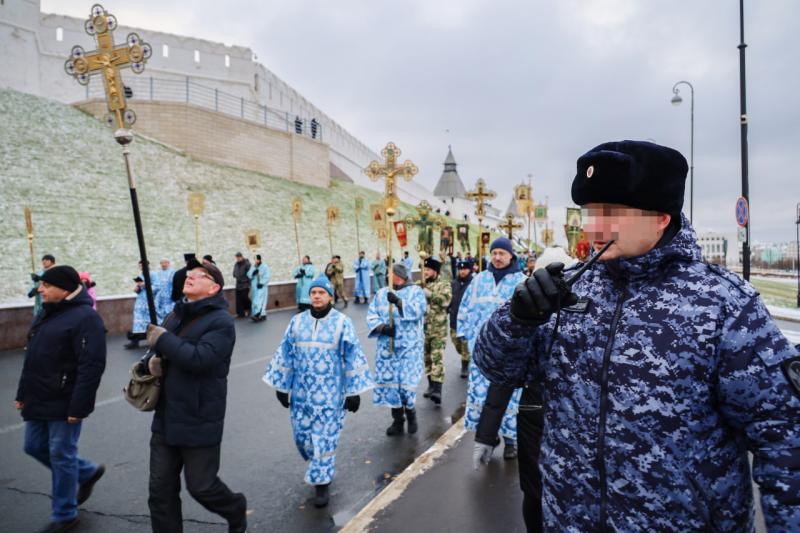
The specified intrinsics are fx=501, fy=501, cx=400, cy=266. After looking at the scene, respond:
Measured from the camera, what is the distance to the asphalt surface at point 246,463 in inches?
151

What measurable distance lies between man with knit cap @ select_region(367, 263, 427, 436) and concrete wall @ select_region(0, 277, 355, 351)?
2.74 metres

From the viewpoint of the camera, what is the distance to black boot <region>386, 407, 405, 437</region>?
225 inches

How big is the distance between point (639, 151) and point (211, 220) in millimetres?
29768

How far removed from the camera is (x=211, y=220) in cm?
2884

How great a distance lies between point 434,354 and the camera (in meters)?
7.52

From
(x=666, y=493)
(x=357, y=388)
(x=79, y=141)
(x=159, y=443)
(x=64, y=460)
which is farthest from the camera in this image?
(x=79, y=141)

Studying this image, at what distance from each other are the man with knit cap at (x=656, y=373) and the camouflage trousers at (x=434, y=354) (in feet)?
18.7

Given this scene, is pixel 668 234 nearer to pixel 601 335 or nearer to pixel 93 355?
pixel 601 335

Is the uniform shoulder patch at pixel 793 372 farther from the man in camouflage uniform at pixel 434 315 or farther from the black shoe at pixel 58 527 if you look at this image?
the man in camouflage uniform at pixel 434 315

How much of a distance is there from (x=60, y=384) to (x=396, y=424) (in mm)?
3381

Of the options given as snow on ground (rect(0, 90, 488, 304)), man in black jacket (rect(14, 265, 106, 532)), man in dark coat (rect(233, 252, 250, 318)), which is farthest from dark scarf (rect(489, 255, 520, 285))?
snow on ground (rect(0, 90, 488, 304))

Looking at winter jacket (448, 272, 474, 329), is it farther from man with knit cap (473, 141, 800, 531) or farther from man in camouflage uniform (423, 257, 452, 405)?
man with knit cap (473, 141, 800, 531)

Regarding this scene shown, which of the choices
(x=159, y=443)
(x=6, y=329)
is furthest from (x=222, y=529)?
(x=6, y=329)

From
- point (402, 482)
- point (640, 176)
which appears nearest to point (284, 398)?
point (402, 482)
